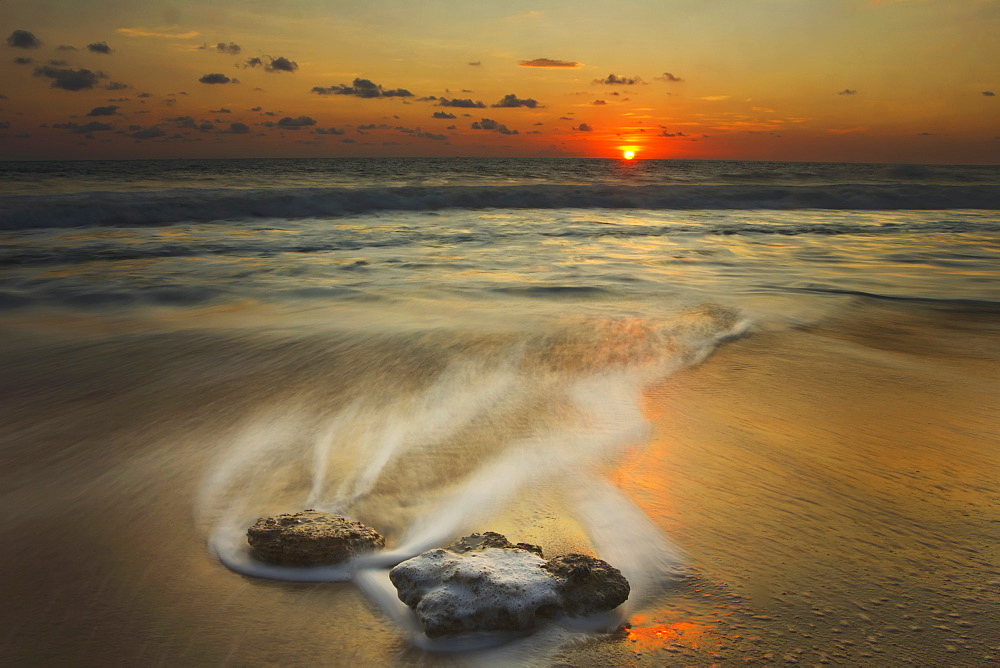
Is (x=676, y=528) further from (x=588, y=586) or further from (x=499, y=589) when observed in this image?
(x=499, y=589)

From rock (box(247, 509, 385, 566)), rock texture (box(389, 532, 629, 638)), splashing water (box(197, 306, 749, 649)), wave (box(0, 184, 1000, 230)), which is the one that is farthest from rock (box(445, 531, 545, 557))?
wave (box(0, 184, 1000, 230))

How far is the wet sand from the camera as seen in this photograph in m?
1.67

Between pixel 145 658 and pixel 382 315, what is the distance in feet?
13.6

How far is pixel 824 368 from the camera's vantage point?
4.09 meters

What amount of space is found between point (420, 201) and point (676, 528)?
62.4ft

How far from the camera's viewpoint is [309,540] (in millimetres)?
1996

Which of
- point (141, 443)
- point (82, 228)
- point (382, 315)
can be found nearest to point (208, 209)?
point (82, 228)

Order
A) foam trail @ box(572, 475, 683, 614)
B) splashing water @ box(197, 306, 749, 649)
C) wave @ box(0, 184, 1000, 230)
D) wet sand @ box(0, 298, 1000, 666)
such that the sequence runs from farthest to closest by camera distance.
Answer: wave @ box(0, 184, 1000, 230) < splashing water @ box(197, 306, 749, 649) < foam trail @ box(572, 475, 683, 614) < wet sand @ box(0, 298, 1000, 666)

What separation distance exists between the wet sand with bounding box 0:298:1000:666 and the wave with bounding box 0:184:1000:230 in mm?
13574

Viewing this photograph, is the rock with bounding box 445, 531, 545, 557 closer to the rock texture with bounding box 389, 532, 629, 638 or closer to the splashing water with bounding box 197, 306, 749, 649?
the rock texture with bounding box 389, 532, 629, 638

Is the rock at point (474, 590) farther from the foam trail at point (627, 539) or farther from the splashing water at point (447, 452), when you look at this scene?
the foam trail at point (627, 539)

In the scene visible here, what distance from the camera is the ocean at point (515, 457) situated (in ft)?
5.69

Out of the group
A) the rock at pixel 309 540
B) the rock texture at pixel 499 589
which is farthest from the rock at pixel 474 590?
the rock at pixel 309 540

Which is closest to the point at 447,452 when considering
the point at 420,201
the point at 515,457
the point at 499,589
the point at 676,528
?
the point at 515,457
